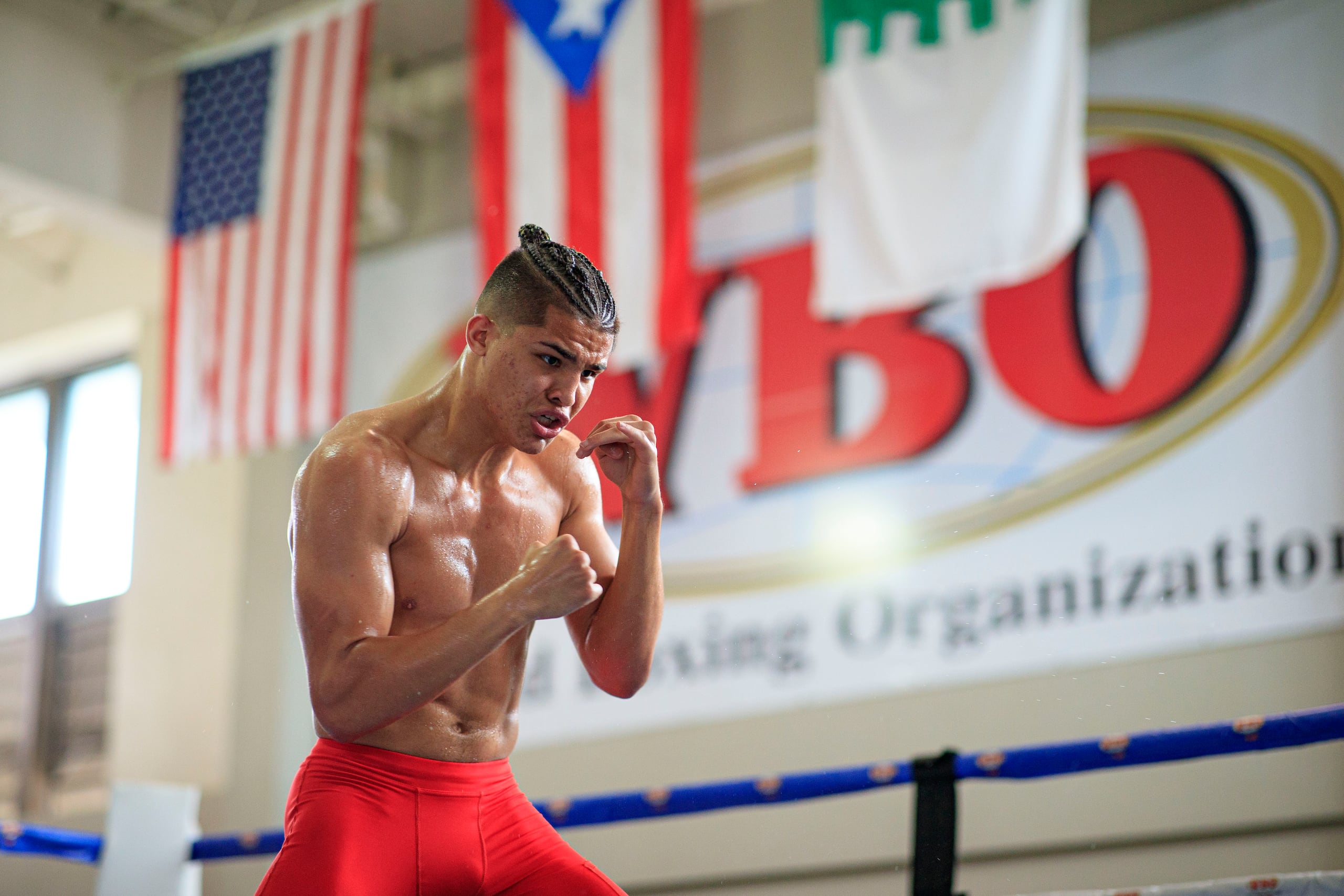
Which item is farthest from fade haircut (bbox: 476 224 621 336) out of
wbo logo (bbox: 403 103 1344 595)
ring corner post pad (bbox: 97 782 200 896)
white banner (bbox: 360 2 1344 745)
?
white banner (bbox: 360 2 1344 745)

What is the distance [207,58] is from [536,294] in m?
5.10

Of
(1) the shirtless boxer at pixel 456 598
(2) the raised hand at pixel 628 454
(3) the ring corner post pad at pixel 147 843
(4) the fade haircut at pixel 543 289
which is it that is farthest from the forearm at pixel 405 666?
(3) the ring corner post pad at pixel 147 843

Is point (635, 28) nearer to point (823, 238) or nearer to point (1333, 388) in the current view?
point (823, 238)

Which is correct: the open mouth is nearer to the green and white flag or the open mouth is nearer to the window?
the green and white flag

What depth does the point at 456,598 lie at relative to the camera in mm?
1983

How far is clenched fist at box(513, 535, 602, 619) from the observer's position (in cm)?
168

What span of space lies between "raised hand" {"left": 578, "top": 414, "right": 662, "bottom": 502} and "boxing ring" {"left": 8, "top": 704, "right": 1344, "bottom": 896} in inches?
38.3

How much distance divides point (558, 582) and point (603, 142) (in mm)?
4006

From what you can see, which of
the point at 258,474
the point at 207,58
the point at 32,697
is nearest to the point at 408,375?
the point at 258,474

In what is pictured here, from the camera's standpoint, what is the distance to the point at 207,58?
6.38 m

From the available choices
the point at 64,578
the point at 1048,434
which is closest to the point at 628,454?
the point at 1048,434

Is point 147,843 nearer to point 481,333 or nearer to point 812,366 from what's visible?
point 481,333

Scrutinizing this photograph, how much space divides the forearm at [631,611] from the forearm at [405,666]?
28 centimetres

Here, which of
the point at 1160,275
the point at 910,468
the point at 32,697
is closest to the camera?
the point at 1160,275
